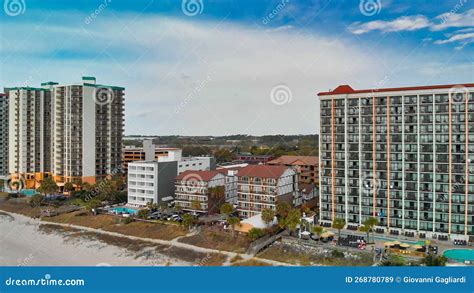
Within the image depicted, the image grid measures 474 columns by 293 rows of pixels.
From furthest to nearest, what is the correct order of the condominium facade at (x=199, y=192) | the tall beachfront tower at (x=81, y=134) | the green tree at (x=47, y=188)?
the tall beachfront tower at (x=81, y=134) → the green tree at (x=47, y=188) → the condominium facade at (x=199, y=192)

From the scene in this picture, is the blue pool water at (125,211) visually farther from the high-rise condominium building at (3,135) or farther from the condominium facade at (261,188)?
the high-rise condominium building at (3,135)

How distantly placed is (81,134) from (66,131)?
102 cm

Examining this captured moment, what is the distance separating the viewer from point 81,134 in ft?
85.7

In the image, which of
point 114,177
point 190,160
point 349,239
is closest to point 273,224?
point 349,239

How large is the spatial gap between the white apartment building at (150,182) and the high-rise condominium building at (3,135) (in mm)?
13934

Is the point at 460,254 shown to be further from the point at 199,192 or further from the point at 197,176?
the point at 197,176

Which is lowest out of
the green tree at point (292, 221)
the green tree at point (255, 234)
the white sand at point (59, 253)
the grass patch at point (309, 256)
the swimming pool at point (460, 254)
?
the white sand at point (59, 253)

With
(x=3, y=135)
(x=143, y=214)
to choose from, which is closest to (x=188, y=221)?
(x=143, y=214)

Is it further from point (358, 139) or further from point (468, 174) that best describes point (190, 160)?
point (468, 174)

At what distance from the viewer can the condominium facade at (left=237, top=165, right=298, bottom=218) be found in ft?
55.9

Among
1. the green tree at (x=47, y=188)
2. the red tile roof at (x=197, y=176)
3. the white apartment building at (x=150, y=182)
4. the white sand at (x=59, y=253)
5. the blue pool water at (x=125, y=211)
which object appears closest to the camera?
the white sand at (x=59, y=253)

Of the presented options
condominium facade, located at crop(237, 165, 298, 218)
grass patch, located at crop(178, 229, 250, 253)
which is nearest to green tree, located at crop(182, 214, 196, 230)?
grass patch, located at crop(178, 229, 250, 253)

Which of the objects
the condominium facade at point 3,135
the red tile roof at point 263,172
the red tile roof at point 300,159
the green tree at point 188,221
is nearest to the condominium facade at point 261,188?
the red tile roof at point 263,172

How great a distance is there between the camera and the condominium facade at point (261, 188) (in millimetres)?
17031
